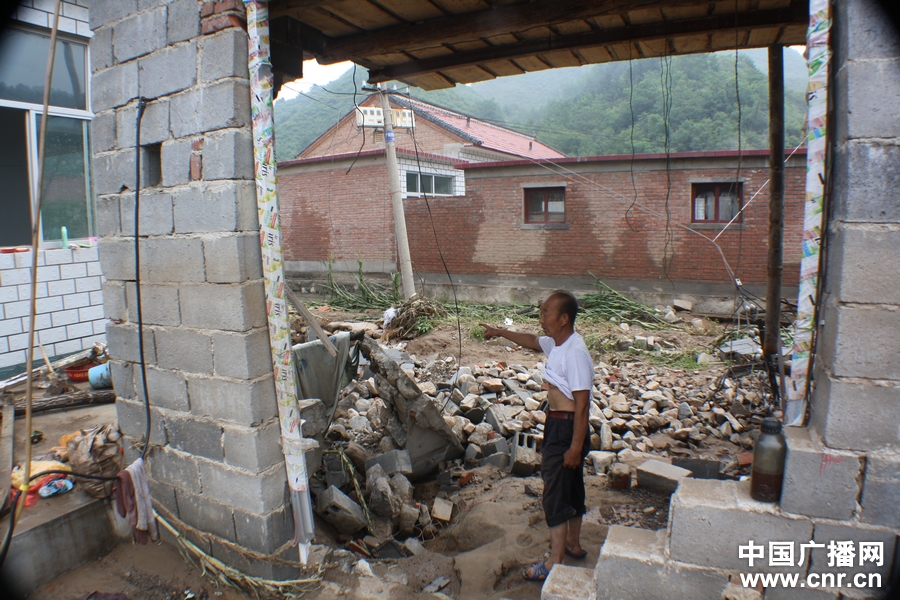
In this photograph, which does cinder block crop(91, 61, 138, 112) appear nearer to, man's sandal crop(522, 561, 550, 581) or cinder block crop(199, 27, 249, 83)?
cinder block crop(199, 27, 249, 83)

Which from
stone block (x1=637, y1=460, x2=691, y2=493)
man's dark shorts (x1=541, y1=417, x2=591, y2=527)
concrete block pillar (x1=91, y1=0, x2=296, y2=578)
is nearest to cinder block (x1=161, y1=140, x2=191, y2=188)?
concrete block pillar (x1=91, y1=0, x2=296, y2=578)

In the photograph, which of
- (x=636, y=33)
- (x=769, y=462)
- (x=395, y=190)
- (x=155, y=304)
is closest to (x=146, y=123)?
(x=155, y=304)

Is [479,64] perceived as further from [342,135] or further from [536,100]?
[536,100]

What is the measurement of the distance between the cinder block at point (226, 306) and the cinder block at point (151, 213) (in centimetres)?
38

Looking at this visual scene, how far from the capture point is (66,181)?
6164 mm

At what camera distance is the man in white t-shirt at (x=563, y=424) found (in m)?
3.00

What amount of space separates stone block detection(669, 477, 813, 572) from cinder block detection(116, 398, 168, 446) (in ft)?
9.20

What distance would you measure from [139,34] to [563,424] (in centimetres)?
326

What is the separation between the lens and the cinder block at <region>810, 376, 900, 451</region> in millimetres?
1897

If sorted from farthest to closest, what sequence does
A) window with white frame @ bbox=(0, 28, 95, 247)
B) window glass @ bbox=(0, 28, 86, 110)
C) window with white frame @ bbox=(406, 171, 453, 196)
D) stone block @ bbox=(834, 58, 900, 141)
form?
window with white frame @ bbox=(406, 171, 453, 196), window with white frame @ bbox=(0, 28, 95, 247), window glass @ bbox=(0, 28, 86, 110), stone block @ bbox=(834, 58, 900, 141)

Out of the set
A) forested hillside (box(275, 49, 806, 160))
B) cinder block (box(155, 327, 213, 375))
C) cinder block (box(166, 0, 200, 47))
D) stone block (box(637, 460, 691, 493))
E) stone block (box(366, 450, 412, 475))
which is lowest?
stone block (box(637, 460, 691, 493))

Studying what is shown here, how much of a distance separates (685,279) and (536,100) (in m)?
59.9

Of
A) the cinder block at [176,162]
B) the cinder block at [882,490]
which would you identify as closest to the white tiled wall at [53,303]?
the cinder block at [176,162]

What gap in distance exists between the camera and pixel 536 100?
6644 cm
